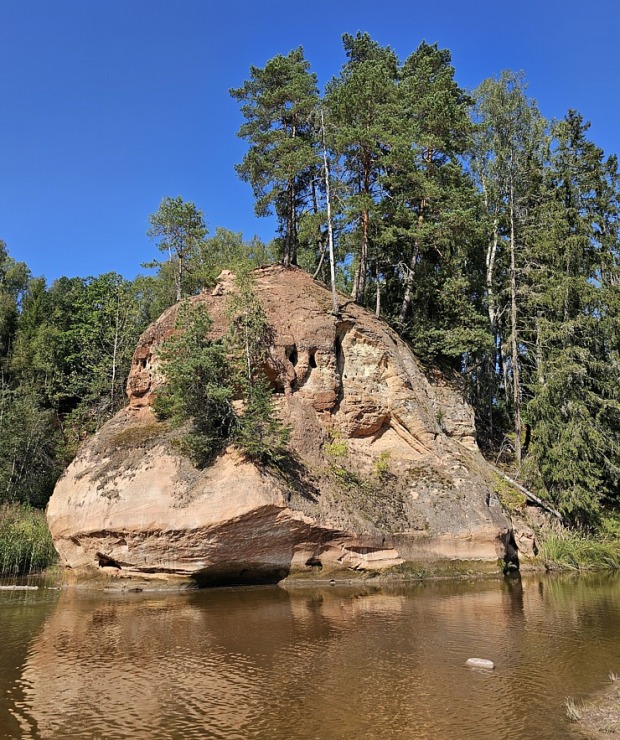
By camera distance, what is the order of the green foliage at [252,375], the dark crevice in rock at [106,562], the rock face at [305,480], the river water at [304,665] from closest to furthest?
the river water at [304,665], the rock face at [305,480], the dark crevice in rock at [106,562], the green foliage at [252,375]

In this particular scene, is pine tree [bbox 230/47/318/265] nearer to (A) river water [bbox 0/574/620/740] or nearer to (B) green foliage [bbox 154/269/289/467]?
(B) green foliage [bbox 154/269/289/467]

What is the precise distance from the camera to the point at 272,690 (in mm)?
9664

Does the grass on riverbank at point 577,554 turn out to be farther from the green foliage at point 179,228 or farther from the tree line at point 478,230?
the green foliage at point 179,228

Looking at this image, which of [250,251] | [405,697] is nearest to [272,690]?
[405,697]

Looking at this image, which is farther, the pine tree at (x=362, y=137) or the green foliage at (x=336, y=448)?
the pine tree at (x=362, y=137)

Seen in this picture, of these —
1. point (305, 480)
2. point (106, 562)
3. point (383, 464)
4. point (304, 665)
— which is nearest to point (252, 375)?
point (305, 480)

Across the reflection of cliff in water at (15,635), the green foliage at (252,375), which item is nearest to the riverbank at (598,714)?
the reflection of cliff in water at (15,635)

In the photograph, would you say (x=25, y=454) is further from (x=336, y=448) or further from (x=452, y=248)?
(x=452, y=248)

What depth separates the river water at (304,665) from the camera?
8273 mm

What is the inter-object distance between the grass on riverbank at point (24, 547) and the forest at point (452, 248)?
5.28 meters

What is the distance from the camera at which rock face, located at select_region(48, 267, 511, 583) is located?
20484 millimetres

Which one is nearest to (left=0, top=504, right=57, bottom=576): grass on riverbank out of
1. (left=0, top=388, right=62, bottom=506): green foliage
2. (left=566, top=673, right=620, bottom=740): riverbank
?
(left=0, top=388, right=62, bottom=506): green foliage

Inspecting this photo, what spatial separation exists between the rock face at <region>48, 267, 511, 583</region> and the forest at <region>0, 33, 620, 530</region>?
329 centimetres

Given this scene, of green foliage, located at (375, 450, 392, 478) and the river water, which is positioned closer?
the river water
